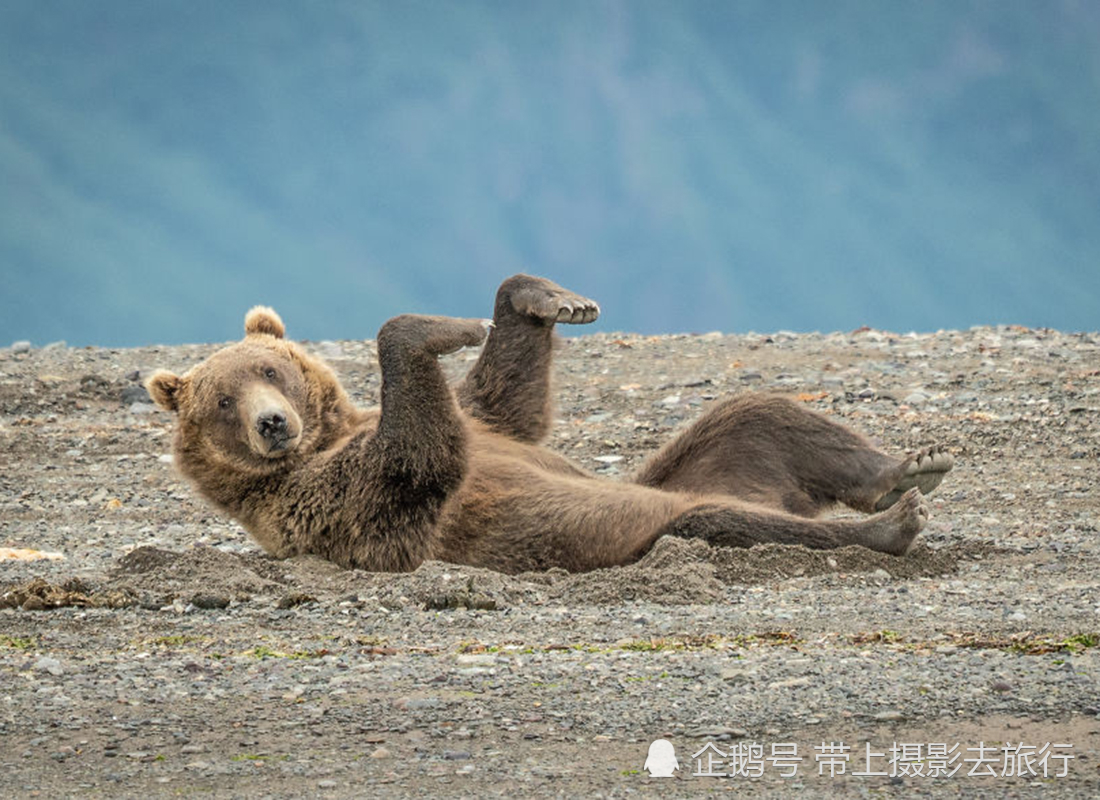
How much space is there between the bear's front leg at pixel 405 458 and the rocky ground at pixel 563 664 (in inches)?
13.6

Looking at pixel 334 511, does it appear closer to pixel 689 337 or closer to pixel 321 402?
pixel 321 402

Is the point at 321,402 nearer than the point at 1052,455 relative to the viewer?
Yes

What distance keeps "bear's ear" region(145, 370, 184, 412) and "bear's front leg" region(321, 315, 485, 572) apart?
1.01 meters

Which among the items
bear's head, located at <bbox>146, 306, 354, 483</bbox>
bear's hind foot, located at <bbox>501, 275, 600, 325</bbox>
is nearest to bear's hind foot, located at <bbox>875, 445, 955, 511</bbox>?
bear's hind foot, located at <bbox>501, 275, 600, 325</bbox>

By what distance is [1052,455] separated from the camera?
1075 centimetres

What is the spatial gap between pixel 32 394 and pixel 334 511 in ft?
32.2

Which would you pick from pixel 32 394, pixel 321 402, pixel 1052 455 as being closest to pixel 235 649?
pixel 321 402

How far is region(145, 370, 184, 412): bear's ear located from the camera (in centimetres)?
762

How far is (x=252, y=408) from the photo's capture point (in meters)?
7.22

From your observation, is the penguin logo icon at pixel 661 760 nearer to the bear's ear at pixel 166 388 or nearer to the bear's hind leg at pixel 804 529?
the bear's hind leg at pixel 804 529

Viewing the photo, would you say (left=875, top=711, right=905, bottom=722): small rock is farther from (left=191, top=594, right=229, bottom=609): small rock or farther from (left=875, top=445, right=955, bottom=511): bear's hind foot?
(left=875, top=445, right=955, bottom=511): bear's hind foot

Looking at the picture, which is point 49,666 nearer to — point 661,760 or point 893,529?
point 661,760

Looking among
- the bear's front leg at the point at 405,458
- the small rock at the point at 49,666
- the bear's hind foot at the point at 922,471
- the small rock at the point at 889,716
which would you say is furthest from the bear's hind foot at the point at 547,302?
the small rock at the point at 889,716

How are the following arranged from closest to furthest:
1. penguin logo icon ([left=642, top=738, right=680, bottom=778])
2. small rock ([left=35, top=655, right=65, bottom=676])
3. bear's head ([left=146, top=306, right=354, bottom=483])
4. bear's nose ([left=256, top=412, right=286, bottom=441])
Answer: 1. penguin logo icon ([left=642, top=738, right=680, bottom=778])
2. small rock ([left=35, top=655, right=65, bottom=676])
3. bear's nose ([left=256, top=412, right=286, bottom=441])
4. bear's head ([left=146, top=306, right=354, bottom=483])
